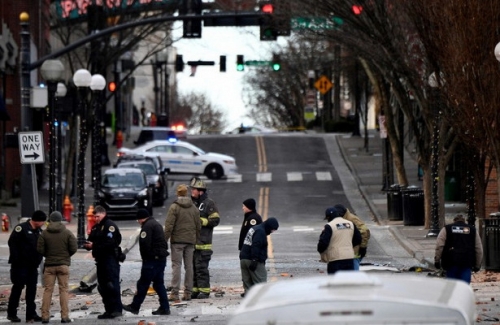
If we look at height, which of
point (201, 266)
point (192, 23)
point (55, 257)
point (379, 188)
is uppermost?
point (192, 23)

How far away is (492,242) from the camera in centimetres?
2228

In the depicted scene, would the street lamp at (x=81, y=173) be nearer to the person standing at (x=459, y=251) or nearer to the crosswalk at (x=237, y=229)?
the crosswalk at (x=237, y=229)

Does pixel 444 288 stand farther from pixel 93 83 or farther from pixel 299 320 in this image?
pixel 93 83

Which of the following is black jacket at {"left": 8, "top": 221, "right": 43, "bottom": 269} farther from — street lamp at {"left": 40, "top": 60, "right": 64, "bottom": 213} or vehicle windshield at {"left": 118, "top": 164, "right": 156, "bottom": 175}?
→ vehicle windshield at {"left": 118, "top": 164, "right": 156, "bottom": 175}

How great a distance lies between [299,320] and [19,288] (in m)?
11.9

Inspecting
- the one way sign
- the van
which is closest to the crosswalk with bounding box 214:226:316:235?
the one way sign

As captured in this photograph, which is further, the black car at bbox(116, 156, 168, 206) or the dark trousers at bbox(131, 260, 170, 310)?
the black car at bbox(116, 156, 168, 206)

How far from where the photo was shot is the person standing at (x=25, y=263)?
17125mm

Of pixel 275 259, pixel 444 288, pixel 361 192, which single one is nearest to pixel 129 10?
pixel 361 192

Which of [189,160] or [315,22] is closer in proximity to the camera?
[315,22]

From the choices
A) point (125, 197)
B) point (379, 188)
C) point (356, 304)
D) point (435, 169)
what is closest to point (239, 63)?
point (379, 188)

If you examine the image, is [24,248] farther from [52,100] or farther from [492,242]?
[52,100]

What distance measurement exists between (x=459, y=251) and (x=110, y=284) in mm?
4835

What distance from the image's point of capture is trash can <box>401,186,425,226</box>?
112 ft
